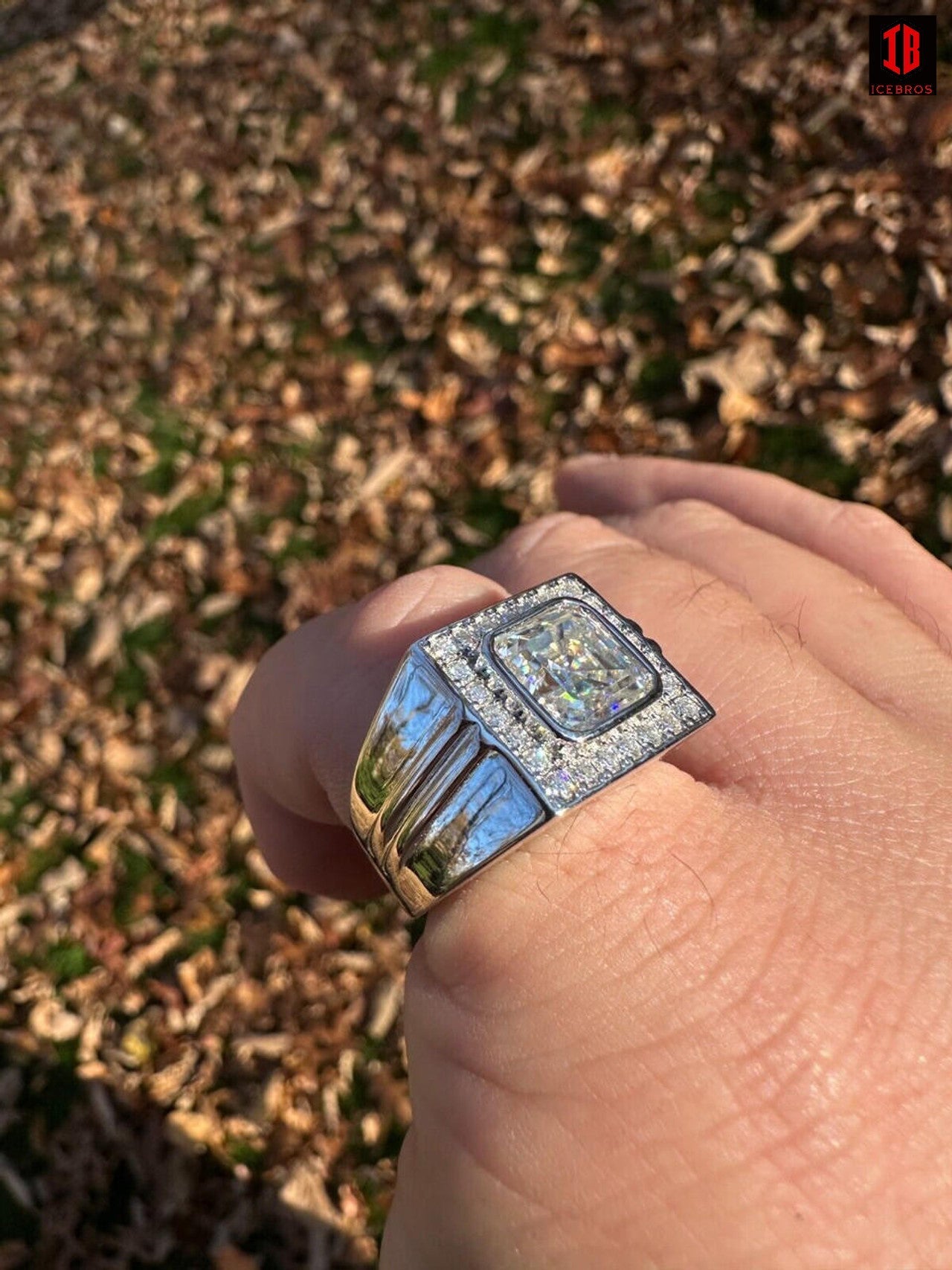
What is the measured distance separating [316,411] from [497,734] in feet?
11.3

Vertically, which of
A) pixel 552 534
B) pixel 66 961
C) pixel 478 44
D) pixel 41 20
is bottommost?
pixel 66 961

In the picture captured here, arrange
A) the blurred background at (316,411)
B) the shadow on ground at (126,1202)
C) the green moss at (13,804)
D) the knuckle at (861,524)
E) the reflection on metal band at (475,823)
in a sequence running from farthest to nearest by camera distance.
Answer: the green moss at (13,804) < the blurred background at (316,411) < the shadow on ground at (126,1202) < the knuckle at (861,524) < the reflection on metal band at (475,823)

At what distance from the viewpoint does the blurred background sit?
293cm

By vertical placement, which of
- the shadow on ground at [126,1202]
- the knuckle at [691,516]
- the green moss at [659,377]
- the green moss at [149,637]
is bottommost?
the shadow on ground at [126,1202]

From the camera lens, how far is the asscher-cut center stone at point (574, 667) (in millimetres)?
1369

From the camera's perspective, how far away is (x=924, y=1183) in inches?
43.2

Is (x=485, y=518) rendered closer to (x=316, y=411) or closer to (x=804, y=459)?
(x=316, y=411)

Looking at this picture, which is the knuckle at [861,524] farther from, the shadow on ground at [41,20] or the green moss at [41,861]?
the shadow on ground at [41,20]

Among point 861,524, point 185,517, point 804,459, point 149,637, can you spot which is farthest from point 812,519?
point 185,517

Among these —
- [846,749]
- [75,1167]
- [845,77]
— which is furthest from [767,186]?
[75,1167]

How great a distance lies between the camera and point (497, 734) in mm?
1313

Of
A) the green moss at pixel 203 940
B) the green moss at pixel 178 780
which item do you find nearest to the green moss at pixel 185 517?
the green moss at pixel 178 780

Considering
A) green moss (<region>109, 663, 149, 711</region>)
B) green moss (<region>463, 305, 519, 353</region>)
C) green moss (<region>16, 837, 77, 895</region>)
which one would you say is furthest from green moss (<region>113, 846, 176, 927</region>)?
green moss (<region>463, 305, 519, 353</region>)

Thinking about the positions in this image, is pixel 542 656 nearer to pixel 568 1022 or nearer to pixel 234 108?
pixel 568 1022
